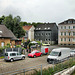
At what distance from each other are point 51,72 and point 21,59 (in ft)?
38.0

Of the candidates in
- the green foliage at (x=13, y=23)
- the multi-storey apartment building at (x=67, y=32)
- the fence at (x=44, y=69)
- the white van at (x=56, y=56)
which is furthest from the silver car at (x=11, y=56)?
the multi-storey apartment building at (x=67, y=32)

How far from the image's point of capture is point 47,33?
64.3 m

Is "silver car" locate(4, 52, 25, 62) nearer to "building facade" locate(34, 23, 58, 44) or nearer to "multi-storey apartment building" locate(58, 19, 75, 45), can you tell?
"multi-storey apartment building" locate(58, 19, 75, 45)

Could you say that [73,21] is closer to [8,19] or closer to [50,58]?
[8,19]

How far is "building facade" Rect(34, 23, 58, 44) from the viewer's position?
63625mm

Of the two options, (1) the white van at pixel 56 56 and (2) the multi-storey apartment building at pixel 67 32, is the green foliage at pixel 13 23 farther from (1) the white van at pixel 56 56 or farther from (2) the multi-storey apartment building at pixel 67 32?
(1) the white van at pixel 56 56

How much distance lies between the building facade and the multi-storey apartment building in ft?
23.0

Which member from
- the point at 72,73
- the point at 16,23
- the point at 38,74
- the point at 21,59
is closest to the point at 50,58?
the point at 72,73

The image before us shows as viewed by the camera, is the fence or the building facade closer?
the fence

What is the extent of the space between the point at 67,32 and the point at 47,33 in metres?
12.1

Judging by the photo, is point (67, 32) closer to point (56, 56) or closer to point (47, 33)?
point (47, 33)

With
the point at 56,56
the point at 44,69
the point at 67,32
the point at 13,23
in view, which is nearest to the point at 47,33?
the point at 67,32

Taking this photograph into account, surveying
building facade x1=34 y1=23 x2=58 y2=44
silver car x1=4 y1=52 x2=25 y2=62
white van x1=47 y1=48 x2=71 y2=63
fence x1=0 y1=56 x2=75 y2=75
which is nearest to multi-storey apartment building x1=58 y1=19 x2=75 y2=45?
building facade x1=34 y1=23 x2=58 y2=44

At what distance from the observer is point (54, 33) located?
218ft
